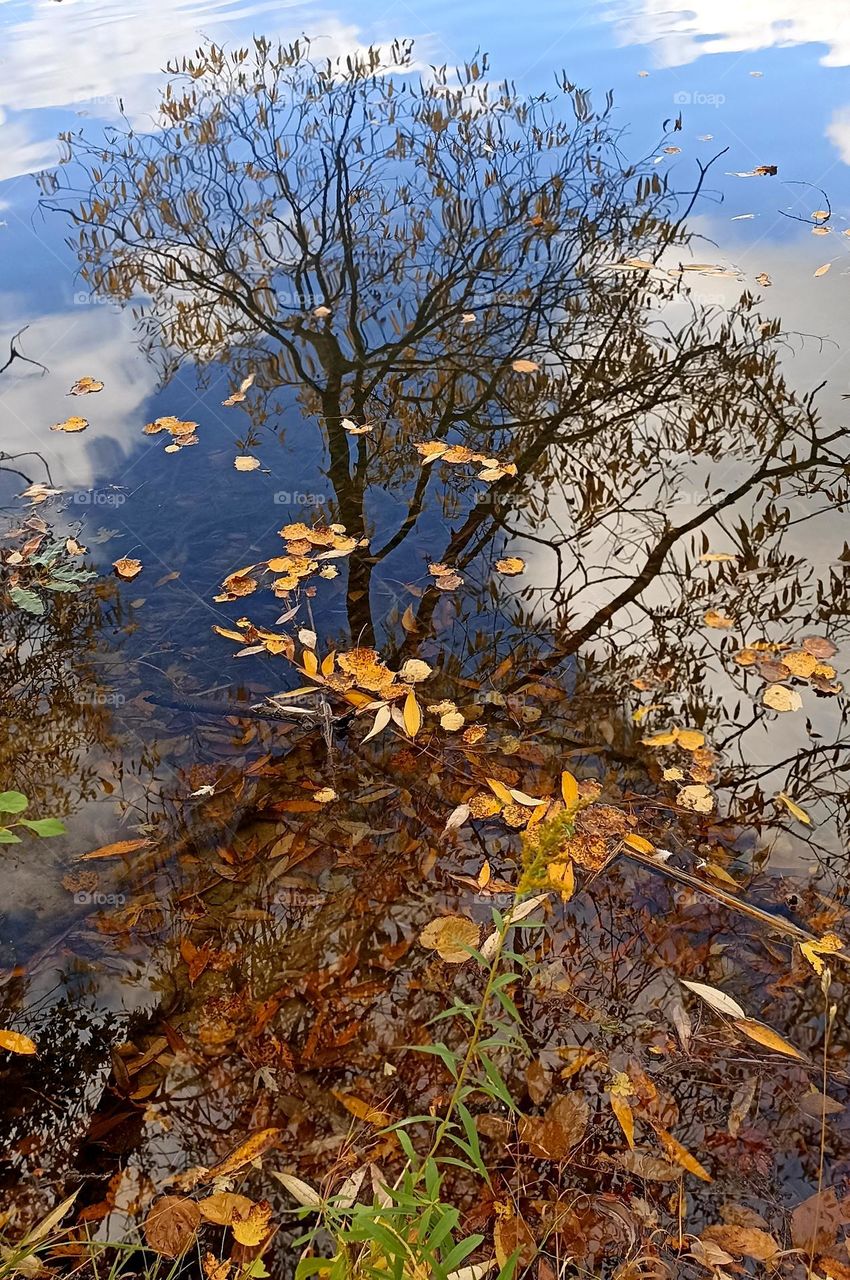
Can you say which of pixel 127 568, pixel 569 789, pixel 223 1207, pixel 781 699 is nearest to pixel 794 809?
pixel 781 699

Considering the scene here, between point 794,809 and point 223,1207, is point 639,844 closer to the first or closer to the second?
point 794,809

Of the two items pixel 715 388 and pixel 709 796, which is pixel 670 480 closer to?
pixel 715 388

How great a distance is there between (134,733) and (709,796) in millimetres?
1665

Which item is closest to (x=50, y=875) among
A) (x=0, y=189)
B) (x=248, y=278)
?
(x=248, y=278)

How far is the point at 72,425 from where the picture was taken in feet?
12.5

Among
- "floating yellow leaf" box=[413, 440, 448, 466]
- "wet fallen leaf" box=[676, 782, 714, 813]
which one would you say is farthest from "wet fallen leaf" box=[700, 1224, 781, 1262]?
"floating yellow leaf" box=[413, 440, 448, 466]

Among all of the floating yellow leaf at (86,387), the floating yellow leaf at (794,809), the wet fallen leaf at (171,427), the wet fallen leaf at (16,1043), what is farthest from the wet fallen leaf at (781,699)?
the floating yellow leaf at (86,387)

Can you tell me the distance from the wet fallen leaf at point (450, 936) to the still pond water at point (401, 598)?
6cm

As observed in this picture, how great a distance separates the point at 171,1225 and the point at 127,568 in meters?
2.11

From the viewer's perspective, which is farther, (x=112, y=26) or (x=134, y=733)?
(x=112, y=26)

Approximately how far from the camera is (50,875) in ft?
7.43

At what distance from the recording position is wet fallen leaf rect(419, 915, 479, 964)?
6.55ft

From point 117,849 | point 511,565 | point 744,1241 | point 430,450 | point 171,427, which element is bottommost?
point 744,1241

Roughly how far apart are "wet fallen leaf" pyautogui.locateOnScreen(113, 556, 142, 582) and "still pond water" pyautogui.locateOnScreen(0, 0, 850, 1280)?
0.05 ft
